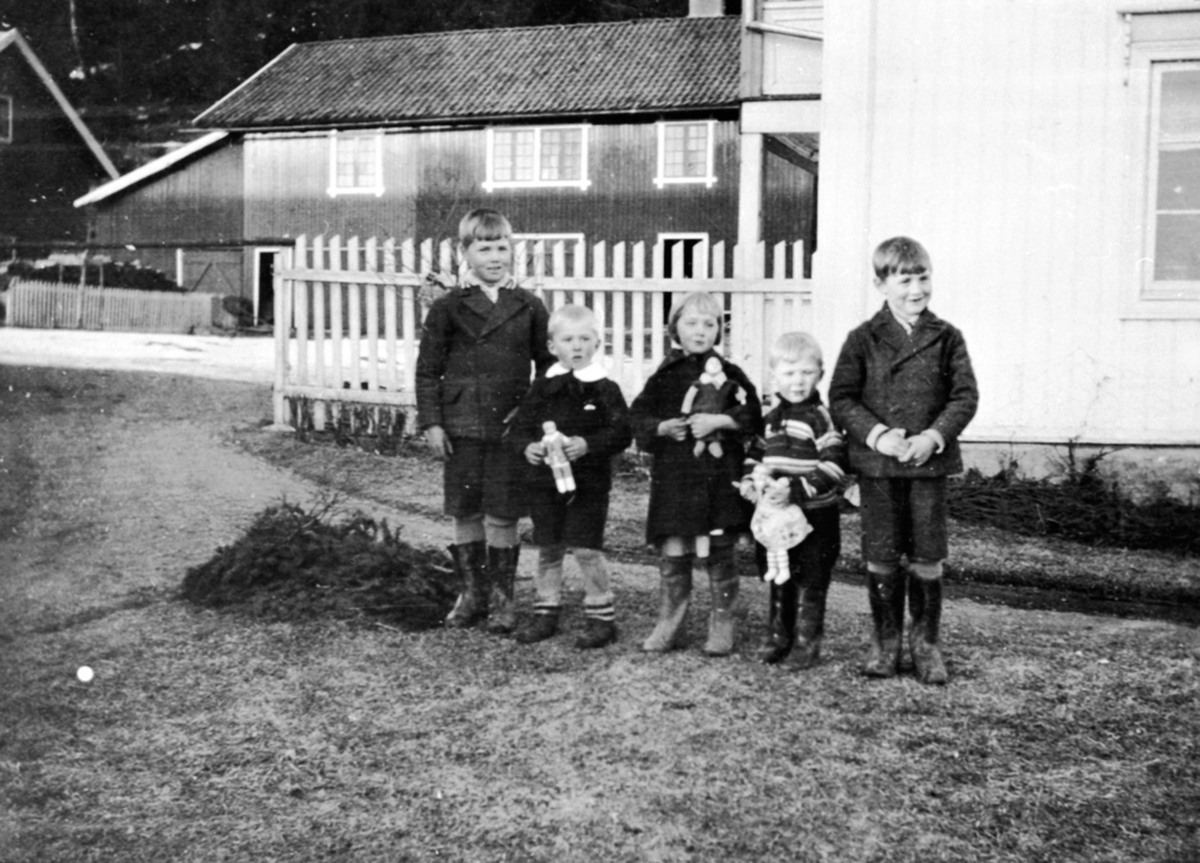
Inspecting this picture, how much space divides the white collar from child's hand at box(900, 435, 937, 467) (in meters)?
1.02

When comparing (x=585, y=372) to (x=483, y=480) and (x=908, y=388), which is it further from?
(x=908, y=388)

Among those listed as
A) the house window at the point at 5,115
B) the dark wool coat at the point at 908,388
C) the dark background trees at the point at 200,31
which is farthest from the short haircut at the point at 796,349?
the house window at the point at 5,115

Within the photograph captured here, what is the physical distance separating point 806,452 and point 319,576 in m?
1.88

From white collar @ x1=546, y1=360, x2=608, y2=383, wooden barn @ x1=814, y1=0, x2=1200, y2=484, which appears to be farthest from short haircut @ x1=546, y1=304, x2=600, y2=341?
wooden barn @ x1=814, y1=0, x2=1200, y2=484

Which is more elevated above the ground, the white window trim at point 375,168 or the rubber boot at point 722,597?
the white window trim at point 375,168

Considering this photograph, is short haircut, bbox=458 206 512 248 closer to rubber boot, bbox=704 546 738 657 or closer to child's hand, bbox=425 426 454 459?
child's hand, bbox=425 426 454 459

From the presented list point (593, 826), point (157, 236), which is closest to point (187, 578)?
point (593, 826)

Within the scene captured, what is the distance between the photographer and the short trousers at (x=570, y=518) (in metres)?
4.17

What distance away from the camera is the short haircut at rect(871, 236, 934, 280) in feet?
12.4

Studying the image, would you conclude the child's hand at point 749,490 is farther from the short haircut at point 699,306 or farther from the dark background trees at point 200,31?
the dark background trees at point 200,31

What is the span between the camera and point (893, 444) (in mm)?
3746

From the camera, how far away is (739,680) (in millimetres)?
3734

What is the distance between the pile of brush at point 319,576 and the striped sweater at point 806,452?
4.51ft

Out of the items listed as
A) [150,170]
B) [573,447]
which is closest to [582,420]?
[573,447]
